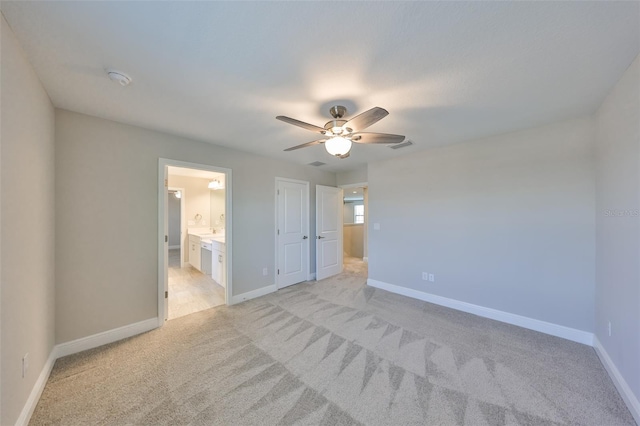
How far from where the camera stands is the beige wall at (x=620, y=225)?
5.34ft

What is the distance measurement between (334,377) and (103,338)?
251cm

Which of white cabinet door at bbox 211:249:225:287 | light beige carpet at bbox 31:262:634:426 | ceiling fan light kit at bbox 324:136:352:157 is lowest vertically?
light beige carpet at bbox 31:262:634:426

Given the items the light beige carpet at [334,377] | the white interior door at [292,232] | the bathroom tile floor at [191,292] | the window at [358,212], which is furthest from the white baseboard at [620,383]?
the window at [358,212]

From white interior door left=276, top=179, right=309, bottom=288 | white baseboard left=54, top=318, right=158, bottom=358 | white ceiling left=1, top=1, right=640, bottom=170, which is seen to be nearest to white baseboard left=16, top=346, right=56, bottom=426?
white baseboard left=54, top=318, right=158, bottom=358

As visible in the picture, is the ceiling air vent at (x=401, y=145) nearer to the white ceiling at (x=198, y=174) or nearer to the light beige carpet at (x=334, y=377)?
the light beige carpet at (x=334, y=377)

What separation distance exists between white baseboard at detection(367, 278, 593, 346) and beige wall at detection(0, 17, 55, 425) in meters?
4.14

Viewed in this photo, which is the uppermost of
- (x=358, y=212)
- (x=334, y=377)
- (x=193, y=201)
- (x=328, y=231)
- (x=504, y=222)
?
(x=193, y=201)

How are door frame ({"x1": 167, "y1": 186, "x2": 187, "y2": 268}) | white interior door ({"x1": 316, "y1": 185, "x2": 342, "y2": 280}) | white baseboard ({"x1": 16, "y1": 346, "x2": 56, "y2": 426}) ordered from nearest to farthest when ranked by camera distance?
1. white baseboard ({"x1": 16, "y1": 346, "x2": 56, "y2": 426})
2. white interior door ({"x1": 316, "y1": 185, "x2": 342, "y2": 280})
3. door frame ({"x1": 167, "y1": 186, "x2": 187, "y2": 268})

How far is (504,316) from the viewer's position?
115 inches

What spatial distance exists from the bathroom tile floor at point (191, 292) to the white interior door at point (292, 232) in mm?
1129

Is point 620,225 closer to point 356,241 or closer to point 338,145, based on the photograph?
point 338,145

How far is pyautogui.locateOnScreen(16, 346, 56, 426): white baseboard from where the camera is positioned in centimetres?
148

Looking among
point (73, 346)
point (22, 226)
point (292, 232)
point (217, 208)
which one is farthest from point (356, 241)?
point (22, 226)

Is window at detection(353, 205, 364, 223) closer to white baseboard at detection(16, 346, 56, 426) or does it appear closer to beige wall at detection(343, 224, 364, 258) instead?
beige wall at detection(343, 224, 364, 258)
